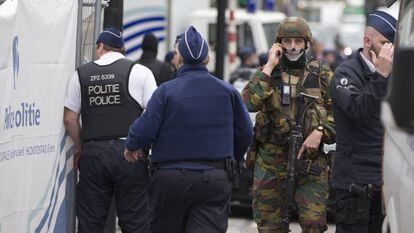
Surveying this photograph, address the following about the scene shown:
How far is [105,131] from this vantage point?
27.0 feet

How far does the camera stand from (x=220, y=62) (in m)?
15.6

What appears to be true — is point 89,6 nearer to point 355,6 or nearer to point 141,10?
point 141,10

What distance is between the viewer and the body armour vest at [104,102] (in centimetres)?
821

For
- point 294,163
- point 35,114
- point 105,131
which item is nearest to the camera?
point 35,114

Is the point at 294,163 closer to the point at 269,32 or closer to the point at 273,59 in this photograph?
the point at 273,59

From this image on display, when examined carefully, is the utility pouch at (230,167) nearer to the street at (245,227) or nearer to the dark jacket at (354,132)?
the dark jacket at (354,132)

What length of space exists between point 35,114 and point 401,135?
3.11 meters

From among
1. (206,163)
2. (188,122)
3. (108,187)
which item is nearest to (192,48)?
(188,122)

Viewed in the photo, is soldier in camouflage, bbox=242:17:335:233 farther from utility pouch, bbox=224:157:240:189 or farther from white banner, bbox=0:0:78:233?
white banner, bbox=0:0:78:233

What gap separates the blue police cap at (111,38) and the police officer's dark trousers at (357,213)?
218cm

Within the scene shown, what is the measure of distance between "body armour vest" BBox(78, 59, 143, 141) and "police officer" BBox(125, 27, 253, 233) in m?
0.98

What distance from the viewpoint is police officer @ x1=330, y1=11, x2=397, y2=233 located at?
714cm

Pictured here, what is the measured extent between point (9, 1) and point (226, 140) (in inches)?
64.6

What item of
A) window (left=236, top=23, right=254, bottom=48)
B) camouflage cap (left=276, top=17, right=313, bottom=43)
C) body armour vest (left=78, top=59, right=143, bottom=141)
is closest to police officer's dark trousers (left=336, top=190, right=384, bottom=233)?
camouflage cap (left=276, top=17, right=313, bottom=43)
